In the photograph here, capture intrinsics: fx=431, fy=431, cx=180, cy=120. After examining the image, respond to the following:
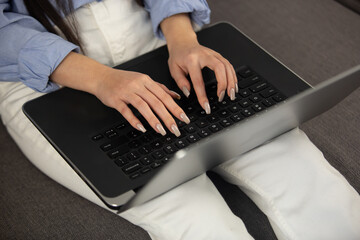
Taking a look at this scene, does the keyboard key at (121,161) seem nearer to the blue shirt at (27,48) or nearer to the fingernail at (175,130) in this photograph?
the fingernail at (175,130)

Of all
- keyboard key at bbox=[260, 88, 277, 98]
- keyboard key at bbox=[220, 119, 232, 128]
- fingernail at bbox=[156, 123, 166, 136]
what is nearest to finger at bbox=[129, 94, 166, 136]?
fingernail at bbox=[156, 123, 166, 136]

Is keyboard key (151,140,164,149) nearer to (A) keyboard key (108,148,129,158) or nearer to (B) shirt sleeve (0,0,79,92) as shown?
(A) keyboard key (108,148,129,158)

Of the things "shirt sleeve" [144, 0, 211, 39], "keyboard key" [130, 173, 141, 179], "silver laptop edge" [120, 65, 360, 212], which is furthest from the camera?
"shirt sleeve" [144, 0, 211, 39]

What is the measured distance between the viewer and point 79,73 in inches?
31.5

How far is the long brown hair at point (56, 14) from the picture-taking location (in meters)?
0.83

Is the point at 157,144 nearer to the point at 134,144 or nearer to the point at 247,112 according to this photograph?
the point at 134,144

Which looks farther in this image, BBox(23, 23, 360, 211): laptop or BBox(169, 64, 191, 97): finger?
BBox(169, 64, 191, 97): finger

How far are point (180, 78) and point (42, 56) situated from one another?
26 cm

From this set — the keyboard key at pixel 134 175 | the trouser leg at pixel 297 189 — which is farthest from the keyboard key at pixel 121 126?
the trouser leg at pixel 297 189

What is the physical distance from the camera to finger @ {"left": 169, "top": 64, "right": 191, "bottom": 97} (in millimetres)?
→ 789

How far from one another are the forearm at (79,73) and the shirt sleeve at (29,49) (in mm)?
16

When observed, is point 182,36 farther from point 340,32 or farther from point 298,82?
point 340,32

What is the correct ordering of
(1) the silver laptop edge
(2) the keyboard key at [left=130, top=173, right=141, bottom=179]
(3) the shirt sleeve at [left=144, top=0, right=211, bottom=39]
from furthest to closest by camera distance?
(3) the shirt sleeve at [left=144, top=0, right=211, bottom=39] < (2) the keyboard key at [left=130, top=173, right=141, bottom=179] < (1) the silver laptop edge

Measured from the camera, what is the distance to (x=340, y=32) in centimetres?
125
